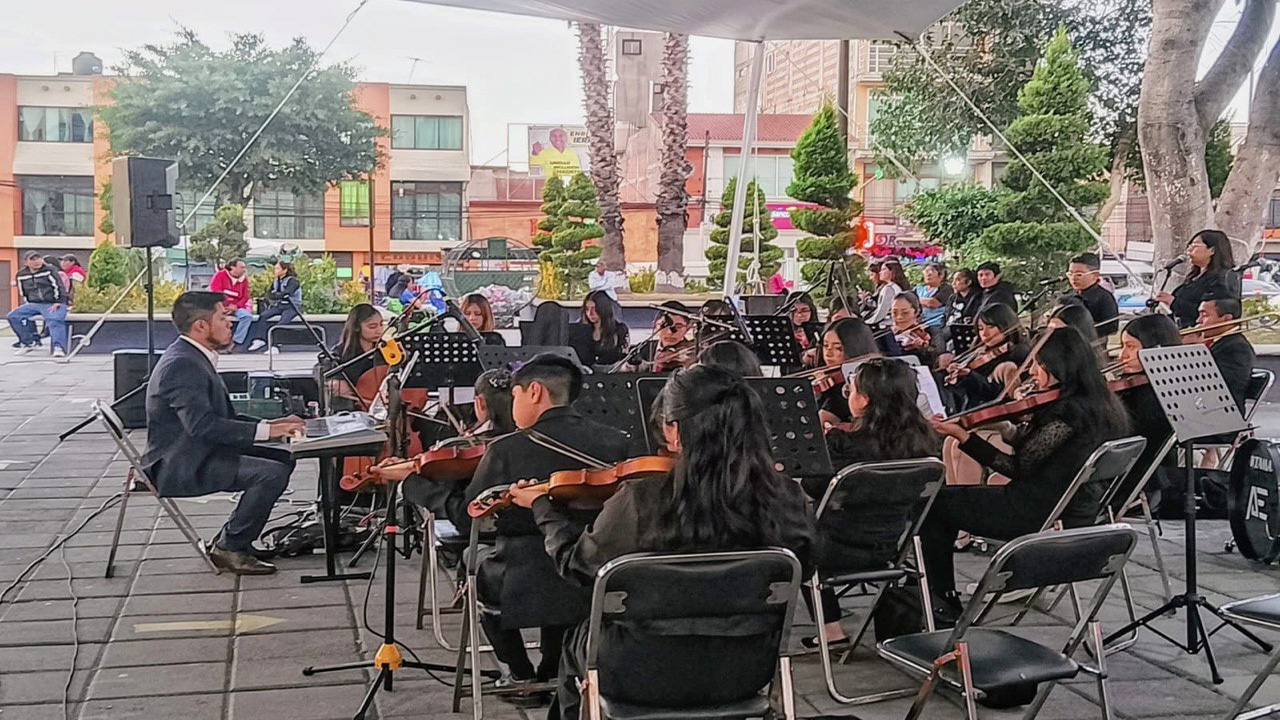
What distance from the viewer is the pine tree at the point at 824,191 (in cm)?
1722

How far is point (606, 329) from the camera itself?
26.4 feet

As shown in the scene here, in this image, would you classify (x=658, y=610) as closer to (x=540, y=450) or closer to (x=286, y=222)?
(x=540, y=450)

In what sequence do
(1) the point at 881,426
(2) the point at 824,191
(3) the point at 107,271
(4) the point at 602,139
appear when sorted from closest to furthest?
(1) the point at 881,426 → (2) the point at 824,191 → (3) the point at 107,271 → (4) the point at 602,139

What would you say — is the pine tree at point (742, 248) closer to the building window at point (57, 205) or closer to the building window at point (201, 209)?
the building window at point (201, 209)

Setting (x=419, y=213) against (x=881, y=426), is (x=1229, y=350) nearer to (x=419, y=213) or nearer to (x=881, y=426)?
(x=881, y=426)

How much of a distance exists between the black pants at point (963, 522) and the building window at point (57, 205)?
105 feet

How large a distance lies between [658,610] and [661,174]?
19.4 meters

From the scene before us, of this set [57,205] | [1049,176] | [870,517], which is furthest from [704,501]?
[57,205]

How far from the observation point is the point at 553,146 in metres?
40.8

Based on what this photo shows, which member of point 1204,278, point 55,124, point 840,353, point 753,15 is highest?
point 55,124

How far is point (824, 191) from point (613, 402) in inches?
551

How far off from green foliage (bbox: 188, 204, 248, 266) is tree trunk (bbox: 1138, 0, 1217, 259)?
16332 mm

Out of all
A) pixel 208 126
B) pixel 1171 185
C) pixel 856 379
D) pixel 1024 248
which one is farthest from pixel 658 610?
pixel 208 126

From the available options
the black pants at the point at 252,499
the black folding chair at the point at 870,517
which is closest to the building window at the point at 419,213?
the black pants at the point at 252,499
